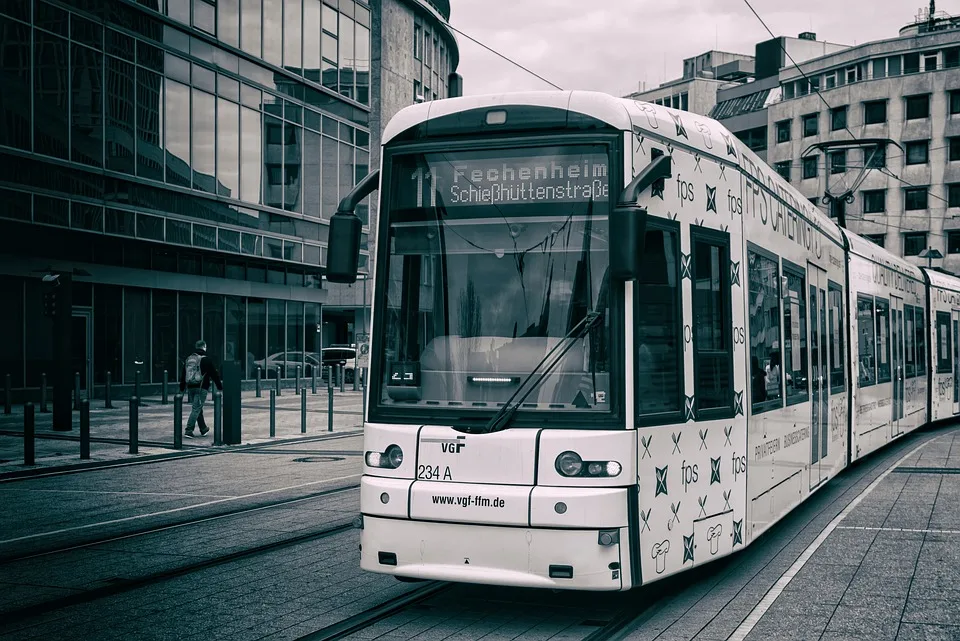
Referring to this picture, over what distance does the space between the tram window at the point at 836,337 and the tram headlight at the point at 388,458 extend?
6.52m

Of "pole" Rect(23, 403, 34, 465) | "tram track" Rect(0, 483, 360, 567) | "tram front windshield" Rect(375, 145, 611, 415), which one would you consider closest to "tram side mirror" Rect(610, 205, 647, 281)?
"tram front windshield" Rect(375, 145, 611, 415)

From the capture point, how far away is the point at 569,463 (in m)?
6.00

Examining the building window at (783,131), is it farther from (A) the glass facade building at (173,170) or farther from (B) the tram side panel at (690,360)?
(B) the tram side panel at (690,360)

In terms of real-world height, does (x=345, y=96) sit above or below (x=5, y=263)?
above

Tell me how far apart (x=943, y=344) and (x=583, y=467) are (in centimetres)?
1761

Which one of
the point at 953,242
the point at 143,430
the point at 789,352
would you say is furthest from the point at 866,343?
the point at 953,242

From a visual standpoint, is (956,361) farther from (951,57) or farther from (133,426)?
(951,57)

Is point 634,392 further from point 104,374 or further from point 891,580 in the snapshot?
point 104,374

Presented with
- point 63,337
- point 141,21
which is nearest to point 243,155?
point 141,21

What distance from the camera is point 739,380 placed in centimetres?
761

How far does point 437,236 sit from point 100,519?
602 cm

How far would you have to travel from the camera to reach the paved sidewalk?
16.5 metres

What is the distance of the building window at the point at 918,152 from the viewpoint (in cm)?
6706

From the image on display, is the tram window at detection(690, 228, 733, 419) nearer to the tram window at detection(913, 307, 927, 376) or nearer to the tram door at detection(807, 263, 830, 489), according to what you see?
the tram door at detection(807, 263, 830, 489)
